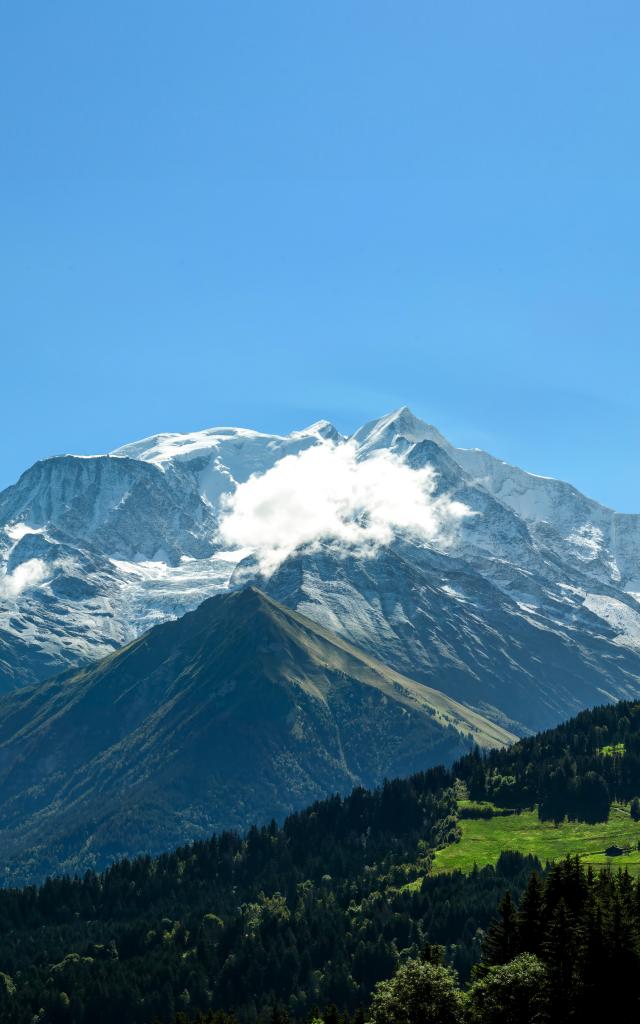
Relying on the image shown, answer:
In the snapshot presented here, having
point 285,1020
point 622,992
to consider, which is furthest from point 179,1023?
point 622,992

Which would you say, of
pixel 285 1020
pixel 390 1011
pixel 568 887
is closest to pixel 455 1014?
pixel 390 1011

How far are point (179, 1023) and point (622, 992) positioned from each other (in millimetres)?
75363

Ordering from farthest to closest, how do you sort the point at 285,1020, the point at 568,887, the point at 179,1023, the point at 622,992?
the point at 179,1023
the point at 285,1020
the point at 568,887
the point at 622,992

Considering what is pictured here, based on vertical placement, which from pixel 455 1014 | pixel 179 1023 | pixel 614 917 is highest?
pixel 614 917

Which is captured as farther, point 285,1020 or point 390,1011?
point 285,1020

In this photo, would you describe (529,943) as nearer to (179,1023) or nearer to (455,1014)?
(455,1014)

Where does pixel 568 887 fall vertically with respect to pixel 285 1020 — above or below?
above

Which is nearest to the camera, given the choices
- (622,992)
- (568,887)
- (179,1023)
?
(622,992)

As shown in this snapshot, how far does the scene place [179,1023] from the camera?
16512 cm

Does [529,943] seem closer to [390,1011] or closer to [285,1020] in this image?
[390,1011]

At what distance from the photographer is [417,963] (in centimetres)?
12469

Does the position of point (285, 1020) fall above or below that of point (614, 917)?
below

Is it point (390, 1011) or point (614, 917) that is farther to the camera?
point (390, 1011)

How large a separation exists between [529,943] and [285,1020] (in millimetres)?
41570
